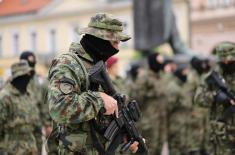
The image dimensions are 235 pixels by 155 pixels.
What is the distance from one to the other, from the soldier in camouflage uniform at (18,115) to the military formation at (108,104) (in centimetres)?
1

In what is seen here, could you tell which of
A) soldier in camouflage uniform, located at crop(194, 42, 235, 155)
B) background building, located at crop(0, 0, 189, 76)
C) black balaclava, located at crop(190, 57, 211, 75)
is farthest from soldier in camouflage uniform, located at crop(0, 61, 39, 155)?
background building, located at crop(0, 0, 189, 76)

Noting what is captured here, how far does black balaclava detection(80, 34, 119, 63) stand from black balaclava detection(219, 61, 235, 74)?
321 cm

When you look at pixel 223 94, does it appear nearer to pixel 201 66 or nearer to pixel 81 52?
pixel 81 52

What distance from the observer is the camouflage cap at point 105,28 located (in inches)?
199

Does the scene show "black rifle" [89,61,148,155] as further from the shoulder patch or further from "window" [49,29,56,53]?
"window" [49,29,56,53]

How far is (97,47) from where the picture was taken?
511 centimetres

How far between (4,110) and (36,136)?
1.20 metres

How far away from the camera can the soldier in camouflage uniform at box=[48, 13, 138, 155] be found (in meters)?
4.86

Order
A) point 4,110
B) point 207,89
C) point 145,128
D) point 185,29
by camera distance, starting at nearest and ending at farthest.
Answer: point 4,110, point 207,89, point 145,128, point 185,29

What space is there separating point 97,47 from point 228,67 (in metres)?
3.34

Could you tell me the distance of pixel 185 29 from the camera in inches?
2046

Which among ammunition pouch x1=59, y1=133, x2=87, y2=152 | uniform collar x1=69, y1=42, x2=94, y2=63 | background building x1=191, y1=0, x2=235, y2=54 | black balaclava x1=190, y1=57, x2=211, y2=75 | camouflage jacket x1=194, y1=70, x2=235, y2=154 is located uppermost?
uniform collar x1=69, y1=42, x2=94, y2=63

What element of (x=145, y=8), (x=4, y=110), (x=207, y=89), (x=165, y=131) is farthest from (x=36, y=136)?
(x=145, y=8)

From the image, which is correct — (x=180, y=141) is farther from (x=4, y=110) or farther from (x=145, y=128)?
(x=4, y=110)
